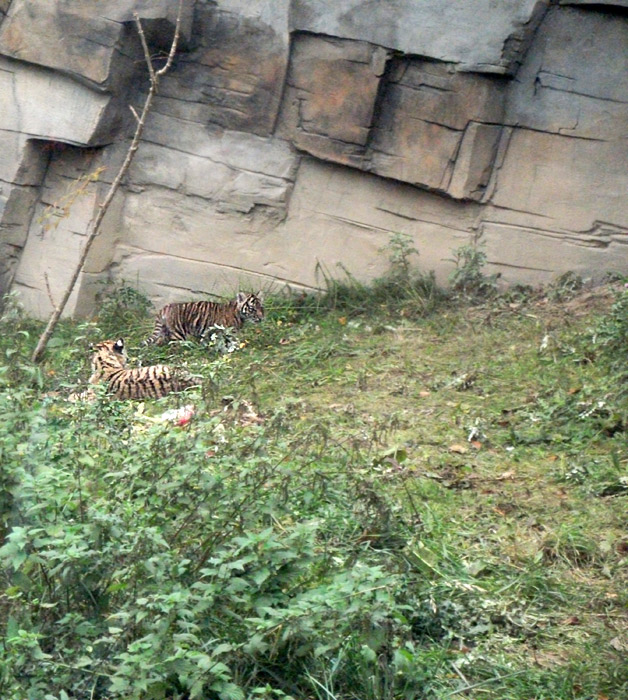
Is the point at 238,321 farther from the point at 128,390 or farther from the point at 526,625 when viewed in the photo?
the point at 526,625

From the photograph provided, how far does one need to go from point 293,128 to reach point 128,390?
10.4 feet

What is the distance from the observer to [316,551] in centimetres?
410

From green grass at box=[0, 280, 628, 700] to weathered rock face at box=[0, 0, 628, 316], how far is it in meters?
2.76

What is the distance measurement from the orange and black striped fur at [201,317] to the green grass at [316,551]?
2.50 meters

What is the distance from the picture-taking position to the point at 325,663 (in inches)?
133

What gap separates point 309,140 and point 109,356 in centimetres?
281

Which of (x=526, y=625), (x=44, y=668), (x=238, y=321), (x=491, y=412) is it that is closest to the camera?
(x=44, y=668)

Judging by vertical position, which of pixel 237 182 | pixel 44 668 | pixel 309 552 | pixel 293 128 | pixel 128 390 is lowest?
pixel 128 390

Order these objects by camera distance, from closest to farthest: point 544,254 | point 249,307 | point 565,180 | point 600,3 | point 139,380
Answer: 1. point 139,380
2. point 600,3
3. point 565,180
4. point 544,254
5. point 249,307

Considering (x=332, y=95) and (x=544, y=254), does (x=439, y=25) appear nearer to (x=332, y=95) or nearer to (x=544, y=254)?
(x=332, y=95)

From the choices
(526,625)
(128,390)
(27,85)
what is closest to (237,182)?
(27,85)

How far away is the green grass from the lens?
10.5ft

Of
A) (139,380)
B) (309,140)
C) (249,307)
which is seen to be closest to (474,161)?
(309,140)

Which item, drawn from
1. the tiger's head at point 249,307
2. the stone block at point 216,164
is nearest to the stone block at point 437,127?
the stone block at point 216,164
